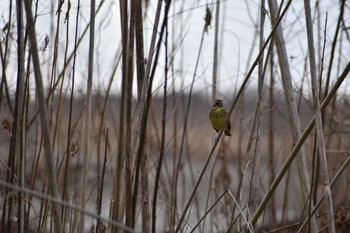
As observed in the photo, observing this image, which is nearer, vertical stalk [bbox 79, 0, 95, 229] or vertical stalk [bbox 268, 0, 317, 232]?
vertical stalk [bbox 79, 0, 95, 229]

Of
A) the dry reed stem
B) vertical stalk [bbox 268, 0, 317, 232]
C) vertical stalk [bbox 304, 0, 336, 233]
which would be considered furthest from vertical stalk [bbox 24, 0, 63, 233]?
vertical stalk [bbox 268, 0, 317, 232]

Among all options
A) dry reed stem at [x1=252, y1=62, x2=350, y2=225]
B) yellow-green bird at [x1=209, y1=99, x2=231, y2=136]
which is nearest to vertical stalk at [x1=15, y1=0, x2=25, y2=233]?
dry reed stem at [x1=252, y1=62, x2=350, y2=225]

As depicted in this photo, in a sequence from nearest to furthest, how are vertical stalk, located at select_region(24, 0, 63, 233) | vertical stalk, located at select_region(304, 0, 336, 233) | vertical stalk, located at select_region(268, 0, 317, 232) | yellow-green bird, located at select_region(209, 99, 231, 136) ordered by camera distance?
1. vertical stalk, located at select_region(24, 0, 63, 233)
2. vertical stalk, located at select_region(304, 0, 336, 233)
3. vertical stalk, located at select_region(268, 0, 317, 232)
4. yellow-green bird, located at select_region(209, 99, 231, 136)

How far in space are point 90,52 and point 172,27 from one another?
32.1 inches

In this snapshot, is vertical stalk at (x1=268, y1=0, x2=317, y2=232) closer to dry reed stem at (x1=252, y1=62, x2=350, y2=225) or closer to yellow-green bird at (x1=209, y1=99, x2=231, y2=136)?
dry reed stem at (x1=252, y1=62, x2=350, y2=225)

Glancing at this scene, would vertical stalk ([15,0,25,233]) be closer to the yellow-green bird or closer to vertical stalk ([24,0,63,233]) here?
vertical stalk ([24,0,63,233])

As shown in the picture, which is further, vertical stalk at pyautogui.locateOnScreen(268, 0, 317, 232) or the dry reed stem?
vertical stalk at pyautogui.locateOnScreen(268, 0, 317, 232)

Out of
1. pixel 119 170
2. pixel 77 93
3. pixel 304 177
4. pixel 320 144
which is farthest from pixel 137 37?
pixel 77 93

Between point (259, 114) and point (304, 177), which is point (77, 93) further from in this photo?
point (304, 177)

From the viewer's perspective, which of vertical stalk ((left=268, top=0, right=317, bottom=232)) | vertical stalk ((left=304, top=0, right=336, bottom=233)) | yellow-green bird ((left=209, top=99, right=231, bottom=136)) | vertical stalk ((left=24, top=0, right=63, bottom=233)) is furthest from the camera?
yellow-green bird ((left=209, top=99, right=231, bottom=136))

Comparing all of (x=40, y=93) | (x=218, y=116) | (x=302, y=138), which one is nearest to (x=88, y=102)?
(x=40, y=93)

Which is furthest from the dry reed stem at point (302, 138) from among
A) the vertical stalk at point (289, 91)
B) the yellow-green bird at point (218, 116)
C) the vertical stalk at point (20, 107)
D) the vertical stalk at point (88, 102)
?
the yellow-green bird at point (218, 116)

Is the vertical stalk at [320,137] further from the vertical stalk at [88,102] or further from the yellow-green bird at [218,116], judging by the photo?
the yellow-green bird at [218,116]

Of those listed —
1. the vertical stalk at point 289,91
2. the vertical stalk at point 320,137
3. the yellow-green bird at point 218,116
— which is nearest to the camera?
the vertical stalk at point 320,137
